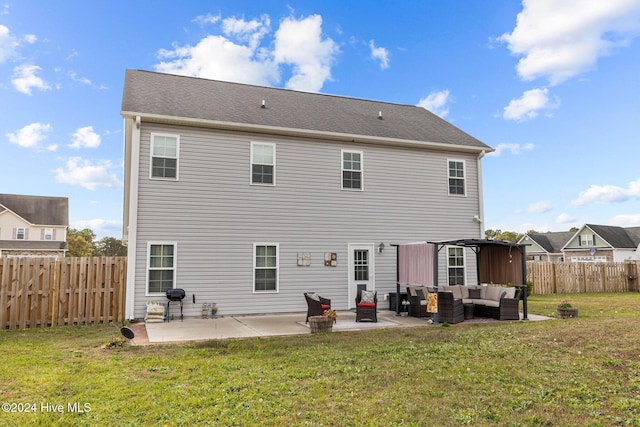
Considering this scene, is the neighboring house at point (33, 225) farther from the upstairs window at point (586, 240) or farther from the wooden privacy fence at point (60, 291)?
the upstairs window at point (586, 240)

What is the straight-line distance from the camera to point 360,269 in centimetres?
1280

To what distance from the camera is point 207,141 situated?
11477mm

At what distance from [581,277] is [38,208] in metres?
46.5

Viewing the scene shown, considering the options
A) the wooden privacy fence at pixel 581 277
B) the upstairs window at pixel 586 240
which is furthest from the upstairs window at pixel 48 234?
the upstairs window at pixel 586 240

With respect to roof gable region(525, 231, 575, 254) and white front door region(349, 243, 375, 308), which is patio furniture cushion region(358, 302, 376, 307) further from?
roof gable region(525, 231, 575, 254)

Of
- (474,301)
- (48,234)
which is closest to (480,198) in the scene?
(474,301)

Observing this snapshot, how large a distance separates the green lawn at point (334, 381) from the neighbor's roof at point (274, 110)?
6482mm

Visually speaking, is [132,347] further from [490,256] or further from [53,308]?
[490,256]

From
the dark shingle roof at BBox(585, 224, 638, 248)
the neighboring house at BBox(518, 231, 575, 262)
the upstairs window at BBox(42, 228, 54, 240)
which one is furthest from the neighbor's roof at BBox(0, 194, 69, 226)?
the dark shingle roof at BBox(585, 224, 638, 248)

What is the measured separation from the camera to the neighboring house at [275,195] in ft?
35.6

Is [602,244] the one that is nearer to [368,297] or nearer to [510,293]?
[510,293]

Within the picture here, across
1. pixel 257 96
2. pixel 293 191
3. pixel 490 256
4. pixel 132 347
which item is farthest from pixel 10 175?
pixel 490 256

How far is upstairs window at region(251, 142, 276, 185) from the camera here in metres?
11.9

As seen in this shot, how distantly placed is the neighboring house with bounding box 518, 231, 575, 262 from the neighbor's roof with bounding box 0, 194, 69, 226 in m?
49.5
